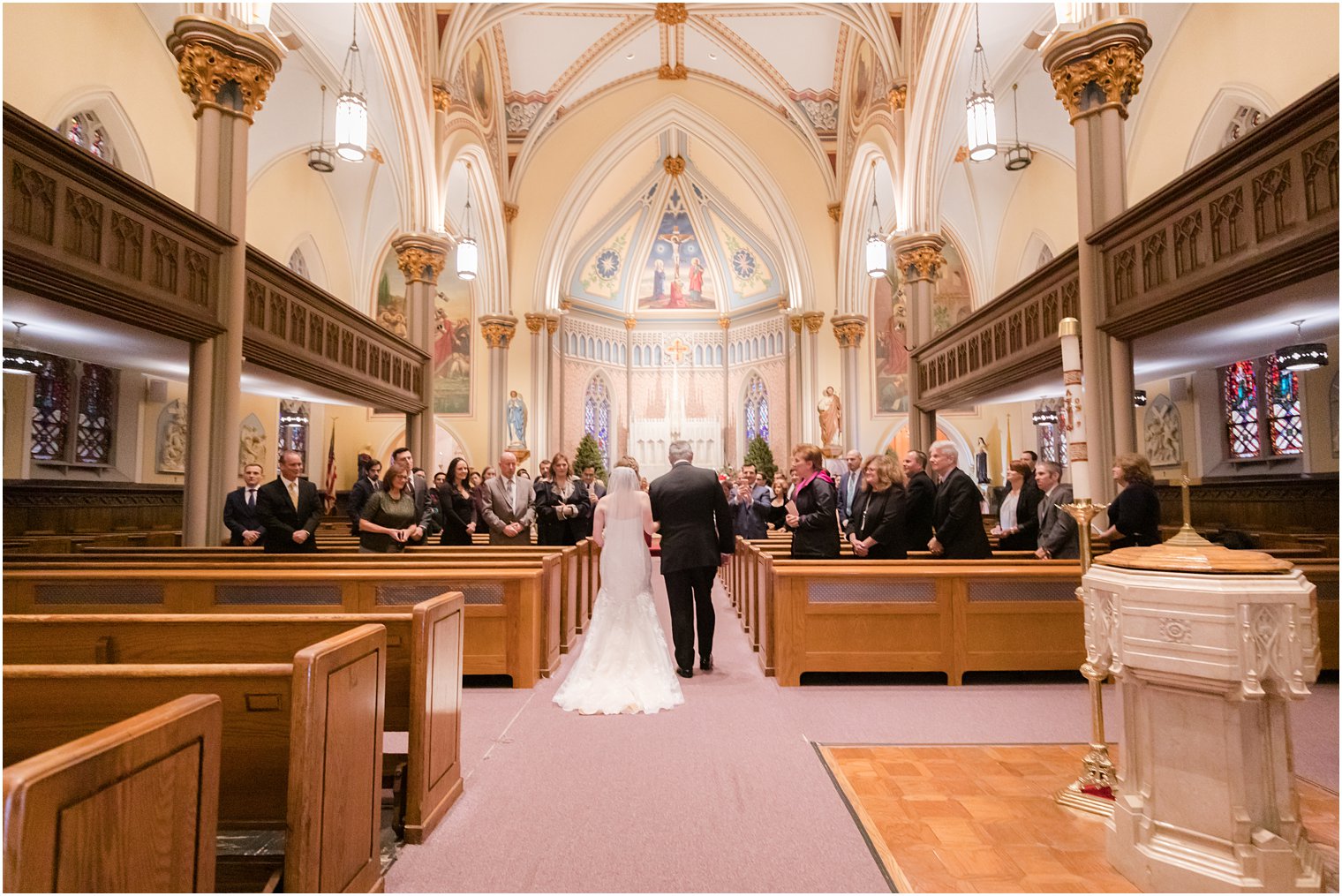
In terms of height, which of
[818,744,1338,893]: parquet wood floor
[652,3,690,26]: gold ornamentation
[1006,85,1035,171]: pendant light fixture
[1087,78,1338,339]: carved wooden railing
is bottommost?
[818,744,1338,893]: parquet wood floor

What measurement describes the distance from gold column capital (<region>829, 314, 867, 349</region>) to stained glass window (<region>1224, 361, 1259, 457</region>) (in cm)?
866

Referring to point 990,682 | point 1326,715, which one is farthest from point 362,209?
point 1326,715

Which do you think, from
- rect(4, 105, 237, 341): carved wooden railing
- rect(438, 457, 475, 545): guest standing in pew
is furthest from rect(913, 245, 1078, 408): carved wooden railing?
rect(4, 105, 237, 341): carved wooden railing

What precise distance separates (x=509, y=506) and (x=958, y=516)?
164 inches

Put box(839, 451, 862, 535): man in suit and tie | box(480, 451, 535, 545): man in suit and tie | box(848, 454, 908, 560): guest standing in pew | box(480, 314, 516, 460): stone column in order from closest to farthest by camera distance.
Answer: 1. box(848, 454, 908, 560): guest standing in pew
2. box(480, 451, 535, 545): man in suit and tie
3. box(839, 451, 862, 535): man in suit and tie
4. box(480, 314, 516, 460): stone column

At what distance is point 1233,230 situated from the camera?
552 cm

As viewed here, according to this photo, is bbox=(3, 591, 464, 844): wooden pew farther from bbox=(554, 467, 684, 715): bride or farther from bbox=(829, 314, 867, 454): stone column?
bbox=(829, 314, 867, 454): stone column

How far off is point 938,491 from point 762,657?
1733mm

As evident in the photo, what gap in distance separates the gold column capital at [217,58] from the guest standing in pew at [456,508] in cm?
391

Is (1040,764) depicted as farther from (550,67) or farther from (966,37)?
(550,67)

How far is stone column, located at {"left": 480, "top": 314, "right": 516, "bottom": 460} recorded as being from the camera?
19391mm

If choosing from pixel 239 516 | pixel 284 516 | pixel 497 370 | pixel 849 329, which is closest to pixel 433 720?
pixel 284 516

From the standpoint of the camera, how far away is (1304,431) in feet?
33.9

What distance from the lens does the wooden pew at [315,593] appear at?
14.8 ft
